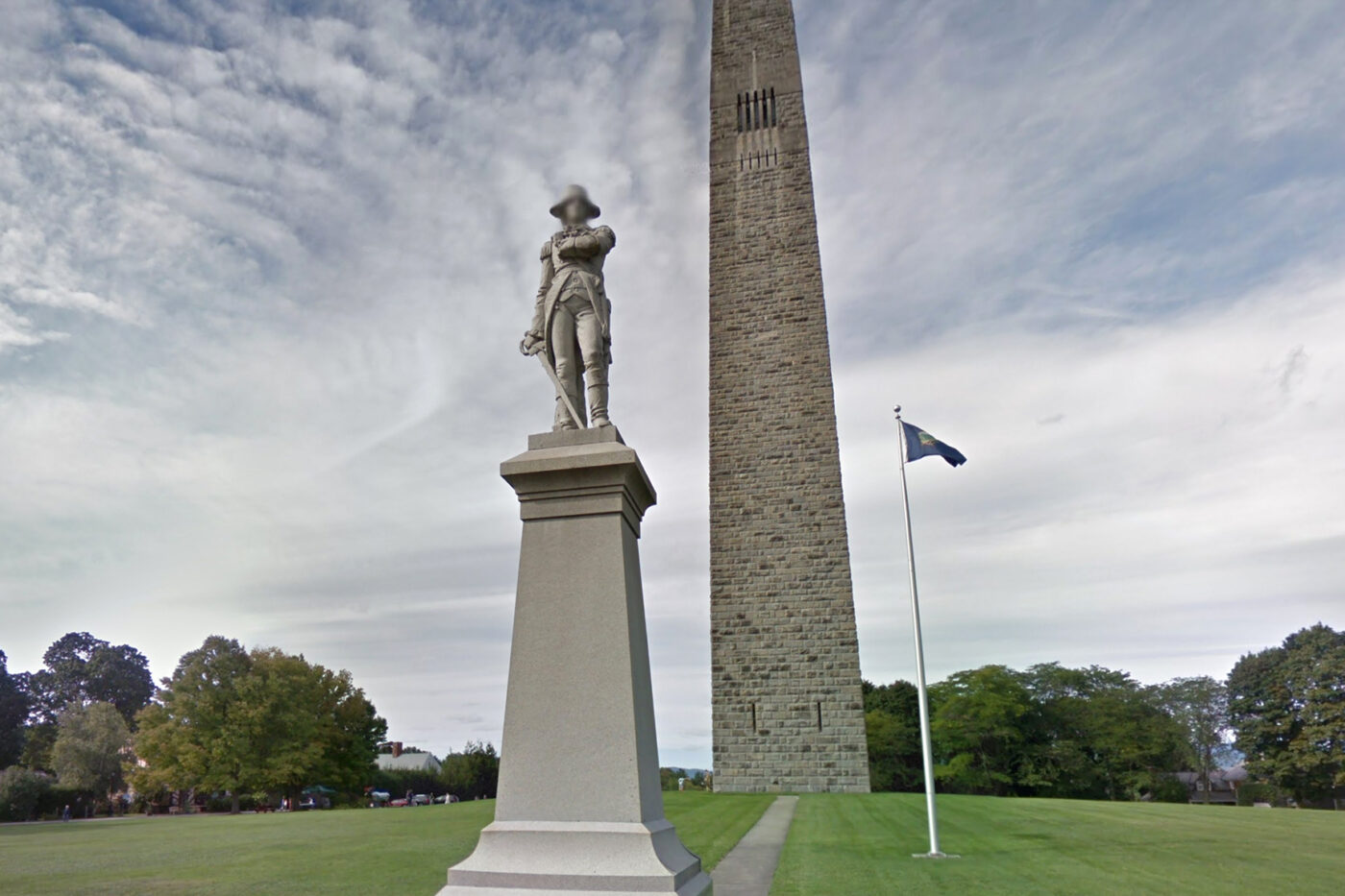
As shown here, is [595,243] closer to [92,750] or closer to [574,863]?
[574,863]

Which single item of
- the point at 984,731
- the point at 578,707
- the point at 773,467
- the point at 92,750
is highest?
the point at 773,467

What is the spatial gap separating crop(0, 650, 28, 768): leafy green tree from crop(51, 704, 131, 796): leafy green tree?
8.65 meters

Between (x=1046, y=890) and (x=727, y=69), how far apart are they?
26906 mm

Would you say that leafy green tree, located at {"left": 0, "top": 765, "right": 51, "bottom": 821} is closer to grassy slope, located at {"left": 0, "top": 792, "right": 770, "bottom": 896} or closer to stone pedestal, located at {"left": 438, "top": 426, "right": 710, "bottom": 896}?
grassy slope, located at {"left": 0, "top": 792, "right": 770, "bottom": 896}

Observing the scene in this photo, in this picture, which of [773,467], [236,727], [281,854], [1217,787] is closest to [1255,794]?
[1217,787]

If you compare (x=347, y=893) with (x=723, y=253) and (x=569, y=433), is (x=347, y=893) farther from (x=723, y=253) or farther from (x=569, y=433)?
(x=723, y=253)

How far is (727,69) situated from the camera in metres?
28.5

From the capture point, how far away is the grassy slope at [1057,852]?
31.6ft

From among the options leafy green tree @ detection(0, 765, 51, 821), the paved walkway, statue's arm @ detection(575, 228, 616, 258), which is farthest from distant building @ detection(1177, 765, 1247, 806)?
leafy green tree @ detection(0, 765, 51, 821)

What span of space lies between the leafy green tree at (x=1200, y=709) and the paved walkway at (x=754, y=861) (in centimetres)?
4081

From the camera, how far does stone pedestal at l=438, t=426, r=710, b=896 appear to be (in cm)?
440

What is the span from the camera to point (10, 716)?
50125 mm

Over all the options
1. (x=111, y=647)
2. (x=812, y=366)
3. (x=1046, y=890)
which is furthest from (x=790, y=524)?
(x=111, y=647)

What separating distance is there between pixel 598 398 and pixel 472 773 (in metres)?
46.2
